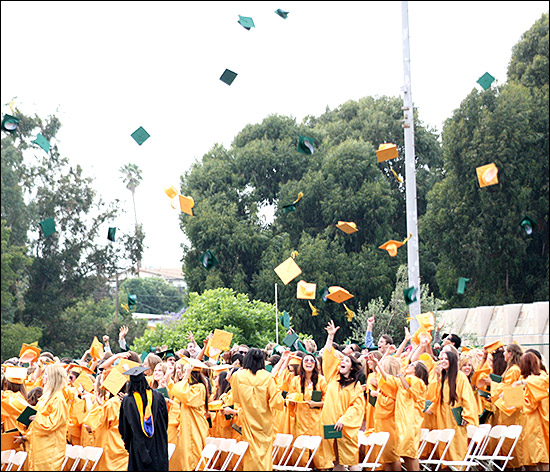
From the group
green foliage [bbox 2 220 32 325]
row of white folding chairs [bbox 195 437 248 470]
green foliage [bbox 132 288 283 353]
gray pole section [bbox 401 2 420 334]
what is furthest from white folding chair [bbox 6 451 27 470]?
green foliage [bbox 2 220 32 325]

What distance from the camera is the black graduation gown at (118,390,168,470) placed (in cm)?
723

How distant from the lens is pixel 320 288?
3019cm

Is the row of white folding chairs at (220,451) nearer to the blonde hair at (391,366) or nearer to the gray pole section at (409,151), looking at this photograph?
the blonde hair at (391,366)

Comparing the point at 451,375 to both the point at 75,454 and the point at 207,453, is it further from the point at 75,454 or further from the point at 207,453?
the point at 75,454

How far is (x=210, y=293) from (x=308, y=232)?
40.5 feet

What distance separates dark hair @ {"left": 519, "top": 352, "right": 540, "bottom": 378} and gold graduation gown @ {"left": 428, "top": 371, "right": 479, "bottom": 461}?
25.5 inches

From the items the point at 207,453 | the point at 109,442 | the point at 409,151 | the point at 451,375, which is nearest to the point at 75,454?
the point at 109,442

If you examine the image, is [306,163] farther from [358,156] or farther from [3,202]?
[3,202]

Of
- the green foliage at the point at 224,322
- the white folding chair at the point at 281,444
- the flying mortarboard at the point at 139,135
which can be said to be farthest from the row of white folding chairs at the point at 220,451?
the green foliage at the point at 224,322

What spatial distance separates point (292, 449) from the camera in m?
9.78

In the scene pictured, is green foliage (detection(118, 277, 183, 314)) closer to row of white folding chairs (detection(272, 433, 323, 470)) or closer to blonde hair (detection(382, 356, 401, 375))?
row of white folding chairs (detection(272, 433, 323, 470))

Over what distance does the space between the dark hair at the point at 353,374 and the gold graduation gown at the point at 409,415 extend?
1.19ft

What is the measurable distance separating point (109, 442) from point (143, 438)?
222cm

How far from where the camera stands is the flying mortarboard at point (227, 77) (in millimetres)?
12602
